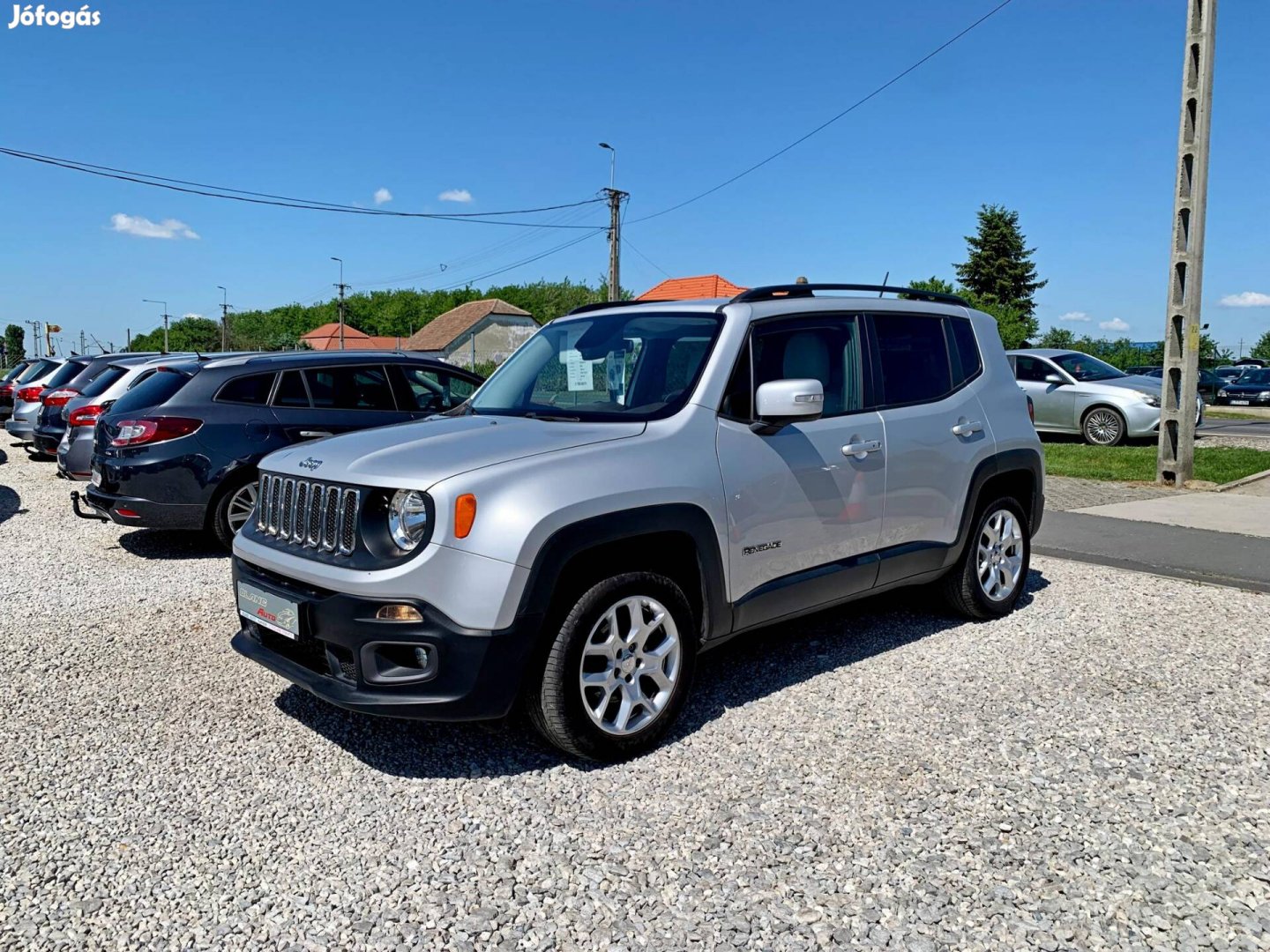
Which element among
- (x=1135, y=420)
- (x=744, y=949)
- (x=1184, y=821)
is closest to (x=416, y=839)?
(x=744, y=949)

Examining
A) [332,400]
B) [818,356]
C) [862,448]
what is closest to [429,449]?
[818,356]

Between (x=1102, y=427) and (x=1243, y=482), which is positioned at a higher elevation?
(x=1102, y=427)

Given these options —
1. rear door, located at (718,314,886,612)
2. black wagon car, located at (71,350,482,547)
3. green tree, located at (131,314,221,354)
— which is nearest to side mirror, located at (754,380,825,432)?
rear door, located at (718,314,886,612)

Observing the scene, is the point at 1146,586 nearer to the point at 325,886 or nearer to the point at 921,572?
the point at 921,572

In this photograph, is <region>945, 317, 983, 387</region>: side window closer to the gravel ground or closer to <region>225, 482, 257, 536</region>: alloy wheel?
the gravel ground

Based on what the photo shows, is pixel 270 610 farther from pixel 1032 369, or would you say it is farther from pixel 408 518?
pixel 1032 369

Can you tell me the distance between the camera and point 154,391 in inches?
312

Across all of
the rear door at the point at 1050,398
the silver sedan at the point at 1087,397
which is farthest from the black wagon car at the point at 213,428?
the rear door at the point at 1050,398

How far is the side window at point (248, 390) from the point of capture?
25.9 ft

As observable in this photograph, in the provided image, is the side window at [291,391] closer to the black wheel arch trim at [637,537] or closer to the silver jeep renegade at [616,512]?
the silver jeep renegade at [616,512]

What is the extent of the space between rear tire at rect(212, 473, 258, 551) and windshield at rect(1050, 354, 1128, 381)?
→ 14509 millimetres

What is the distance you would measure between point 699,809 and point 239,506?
5508mm

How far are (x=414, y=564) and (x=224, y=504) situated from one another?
4.89m

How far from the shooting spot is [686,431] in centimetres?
416
